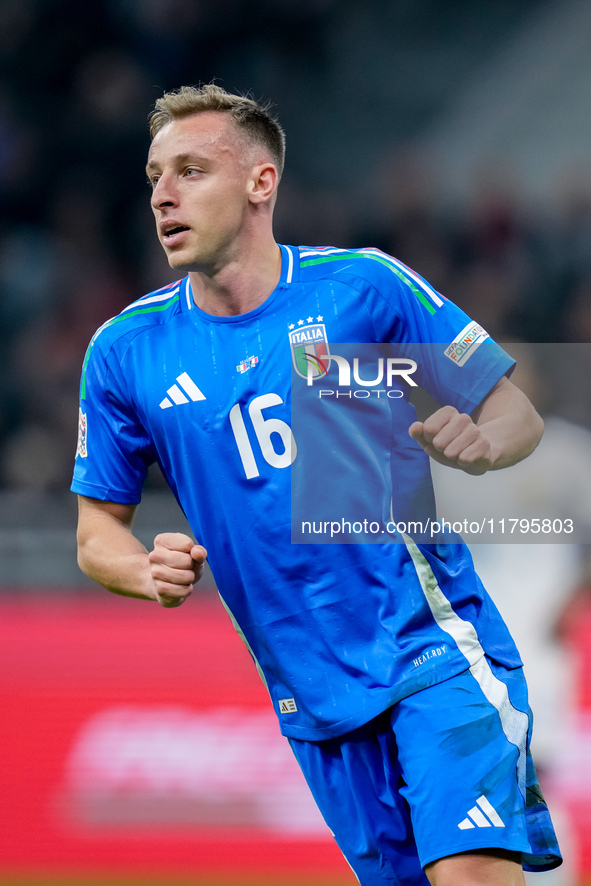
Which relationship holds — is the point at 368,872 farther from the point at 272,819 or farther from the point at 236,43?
the point at 236,43

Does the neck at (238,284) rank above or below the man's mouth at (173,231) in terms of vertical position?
below

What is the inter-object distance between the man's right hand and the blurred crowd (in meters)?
5.25

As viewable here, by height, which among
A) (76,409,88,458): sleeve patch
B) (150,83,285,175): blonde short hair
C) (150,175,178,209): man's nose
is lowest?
(76,409,88,458): sleeve patch

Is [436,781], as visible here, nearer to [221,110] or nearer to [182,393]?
[182,393]

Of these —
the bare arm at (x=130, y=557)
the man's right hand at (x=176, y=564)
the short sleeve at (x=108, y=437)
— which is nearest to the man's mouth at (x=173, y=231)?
the short sleeve at (x=108, y=437)

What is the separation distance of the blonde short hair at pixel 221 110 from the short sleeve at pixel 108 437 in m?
0.64

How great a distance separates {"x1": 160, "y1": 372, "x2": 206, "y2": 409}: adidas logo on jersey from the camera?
275 cm

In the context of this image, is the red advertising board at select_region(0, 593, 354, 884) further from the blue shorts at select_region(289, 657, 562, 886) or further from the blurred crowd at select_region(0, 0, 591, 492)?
the blurred crowd at select_region(0, 0, 591, 492)

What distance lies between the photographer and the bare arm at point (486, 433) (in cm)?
229

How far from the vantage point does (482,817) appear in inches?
98.3

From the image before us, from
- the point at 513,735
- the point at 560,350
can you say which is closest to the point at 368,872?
the point at 513,735

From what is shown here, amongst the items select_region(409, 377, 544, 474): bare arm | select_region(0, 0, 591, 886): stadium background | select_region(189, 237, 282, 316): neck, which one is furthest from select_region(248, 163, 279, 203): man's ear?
select_region(0, 0, 591, 886): stadium background

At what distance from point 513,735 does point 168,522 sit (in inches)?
121

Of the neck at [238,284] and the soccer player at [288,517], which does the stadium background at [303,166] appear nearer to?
the soccer player at [288,517]
